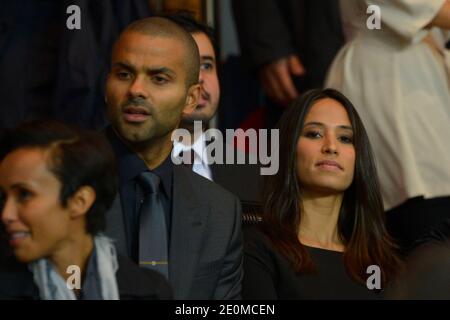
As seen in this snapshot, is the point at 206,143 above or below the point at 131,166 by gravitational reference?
above

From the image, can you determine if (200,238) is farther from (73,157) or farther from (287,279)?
(73,157)

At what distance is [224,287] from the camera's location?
7.86 feet

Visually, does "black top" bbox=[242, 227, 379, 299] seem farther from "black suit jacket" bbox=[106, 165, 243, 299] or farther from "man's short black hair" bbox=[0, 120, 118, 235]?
"man's short black hair" bbox=[0, 120, 118, 235]

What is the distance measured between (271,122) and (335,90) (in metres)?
0.87

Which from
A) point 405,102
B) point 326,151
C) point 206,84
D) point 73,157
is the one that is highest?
point 206,84

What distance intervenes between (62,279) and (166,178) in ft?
1.44

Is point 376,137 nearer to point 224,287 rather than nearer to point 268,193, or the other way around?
point 268,193

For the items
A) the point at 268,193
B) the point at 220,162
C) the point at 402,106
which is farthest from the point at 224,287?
the point at 402,106

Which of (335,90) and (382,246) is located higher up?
(335,90)

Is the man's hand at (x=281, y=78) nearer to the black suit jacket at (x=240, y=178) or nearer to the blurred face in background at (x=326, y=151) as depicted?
the black suit jacket at (x=240, y=178)

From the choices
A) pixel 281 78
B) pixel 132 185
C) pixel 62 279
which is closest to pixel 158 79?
pixel 132 185

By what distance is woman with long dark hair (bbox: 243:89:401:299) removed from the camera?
8.30 feet

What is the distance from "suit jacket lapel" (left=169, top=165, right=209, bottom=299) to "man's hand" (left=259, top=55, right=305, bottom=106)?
118 cm

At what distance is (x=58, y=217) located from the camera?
2.05 metres
